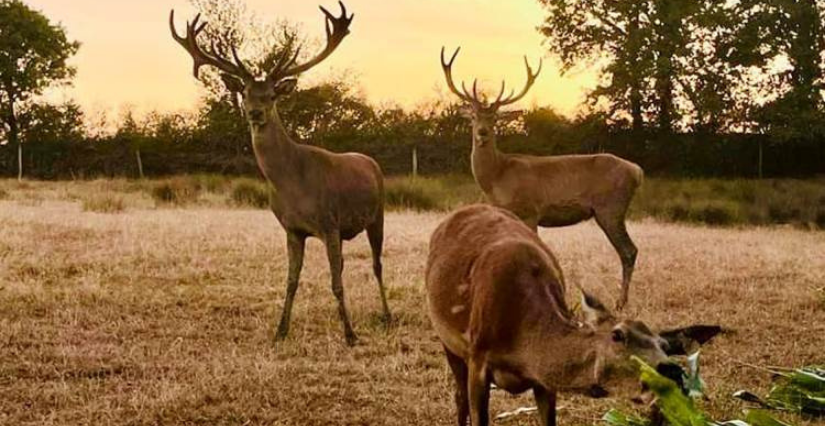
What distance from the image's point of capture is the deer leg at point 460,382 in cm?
489

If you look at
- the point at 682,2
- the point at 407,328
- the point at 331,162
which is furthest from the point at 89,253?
the point at 682,2

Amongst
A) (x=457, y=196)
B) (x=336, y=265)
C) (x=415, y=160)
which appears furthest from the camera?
(x=415, y=160)

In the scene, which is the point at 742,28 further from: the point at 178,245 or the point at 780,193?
the point at 178,245

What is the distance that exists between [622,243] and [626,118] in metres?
19.8

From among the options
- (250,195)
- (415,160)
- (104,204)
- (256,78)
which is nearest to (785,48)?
(415,160)

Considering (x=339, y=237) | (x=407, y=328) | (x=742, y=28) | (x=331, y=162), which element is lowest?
(x=407, y=328)

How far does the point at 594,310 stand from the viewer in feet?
11.2

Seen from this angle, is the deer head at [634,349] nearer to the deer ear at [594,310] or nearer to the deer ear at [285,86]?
the deer ear at [594,310]

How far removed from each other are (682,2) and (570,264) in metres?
19.9

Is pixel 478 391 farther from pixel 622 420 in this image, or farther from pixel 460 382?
pixel 460 382

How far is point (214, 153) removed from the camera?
3031cm

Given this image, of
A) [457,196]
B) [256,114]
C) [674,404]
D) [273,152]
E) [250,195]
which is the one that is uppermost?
[256,114]

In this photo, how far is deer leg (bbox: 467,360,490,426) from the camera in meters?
4.16

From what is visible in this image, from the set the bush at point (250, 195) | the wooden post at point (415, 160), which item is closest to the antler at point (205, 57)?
the bush at point (250, 195)
